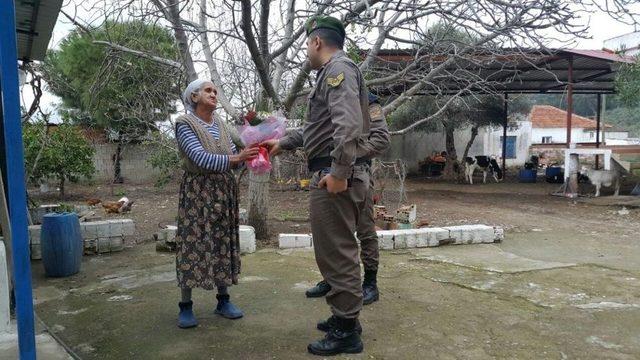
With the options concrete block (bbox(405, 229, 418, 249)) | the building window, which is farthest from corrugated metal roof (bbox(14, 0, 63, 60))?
the building window

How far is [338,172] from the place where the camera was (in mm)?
2580

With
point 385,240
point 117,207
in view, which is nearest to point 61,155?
point 117,207

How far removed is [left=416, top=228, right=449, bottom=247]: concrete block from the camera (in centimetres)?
547

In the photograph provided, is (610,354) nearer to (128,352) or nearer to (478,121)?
(128,352)

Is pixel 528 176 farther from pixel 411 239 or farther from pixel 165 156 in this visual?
pixel 411 239

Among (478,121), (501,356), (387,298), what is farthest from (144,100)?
(478,121)

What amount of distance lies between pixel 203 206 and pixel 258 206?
2.68m

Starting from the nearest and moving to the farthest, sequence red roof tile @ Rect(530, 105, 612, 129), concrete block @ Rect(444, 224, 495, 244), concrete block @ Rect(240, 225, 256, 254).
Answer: concrete block @ Rect(240, 225, 256, 254) < concrete block @ Rect(444, 224, 495, 244) < red roof tile @ Rect(530, 105, 612, 129)

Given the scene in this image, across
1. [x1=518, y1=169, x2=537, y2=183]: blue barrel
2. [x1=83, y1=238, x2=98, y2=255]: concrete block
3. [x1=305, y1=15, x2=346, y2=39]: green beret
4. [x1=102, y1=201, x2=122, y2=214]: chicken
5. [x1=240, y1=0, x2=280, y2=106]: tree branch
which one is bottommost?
[x1=83, y1=238, x2=98, y2=255]: concrete block

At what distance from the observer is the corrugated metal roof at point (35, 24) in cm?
329

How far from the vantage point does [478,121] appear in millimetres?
16906

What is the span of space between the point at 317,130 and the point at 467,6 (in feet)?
8.07

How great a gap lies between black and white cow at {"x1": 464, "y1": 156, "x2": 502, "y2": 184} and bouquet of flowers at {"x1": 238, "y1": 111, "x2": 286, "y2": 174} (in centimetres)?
1362

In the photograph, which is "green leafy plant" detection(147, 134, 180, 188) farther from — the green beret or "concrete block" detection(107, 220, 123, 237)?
the green beret
